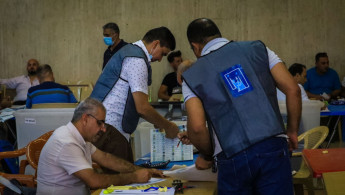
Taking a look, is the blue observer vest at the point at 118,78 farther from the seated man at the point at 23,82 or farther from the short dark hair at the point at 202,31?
the seated man at the point at 23,82

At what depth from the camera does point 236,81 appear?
2332mm

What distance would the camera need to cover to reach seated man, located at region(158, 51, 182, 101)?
8.62 m

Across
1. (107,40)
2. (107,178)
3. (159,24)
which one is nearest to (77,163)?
(107,178)

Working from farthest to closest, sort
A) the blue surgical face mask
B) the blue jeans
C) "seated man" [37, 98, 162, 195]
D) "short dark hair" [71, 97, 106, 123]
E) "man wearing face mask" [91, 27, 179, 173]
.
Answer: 1. the blue surgical face mask
2. "man wearing face mask" [91, 27, 179, 173]
3. "short dark hair" [71, 97, 106, 123]
4. "seated man" [37, 98, 162, 195]
5. the blue jeans

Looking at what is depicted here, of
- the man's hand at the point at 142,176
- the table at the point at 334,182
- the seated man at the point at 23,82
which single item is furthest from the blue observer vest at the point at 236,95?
the seated man at the point at 23,82

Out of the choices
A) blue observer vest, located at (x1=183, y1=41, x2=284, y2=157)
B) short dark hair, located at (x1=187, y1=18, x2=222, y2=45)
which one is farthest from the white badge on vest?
short dark hair, located at (x1=187, y1=18, x2=222, y2=45)

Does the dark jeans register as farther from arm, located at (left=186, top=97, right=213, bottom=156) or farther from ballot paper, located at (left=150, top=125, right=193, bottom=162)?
arm, located at (left=186, top=97, right=213, bottom=156)

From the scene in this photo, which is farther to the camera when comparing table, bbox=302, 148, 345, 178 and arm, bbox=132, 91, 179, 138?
arm, bbox=132, 91, 179, 138

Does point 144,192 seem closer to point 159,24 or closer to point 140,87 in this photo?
point 140,87

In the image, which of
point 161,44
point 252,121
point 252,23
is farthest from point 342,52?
point 252,121

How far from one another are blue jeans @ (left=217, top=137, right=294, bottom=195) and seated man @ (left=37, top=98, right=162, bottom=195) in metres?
0.62

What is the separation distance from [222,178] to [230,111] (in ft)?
1.02

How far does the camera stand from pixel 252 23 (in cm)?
916

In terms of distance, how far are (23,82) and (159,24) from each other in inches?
103
